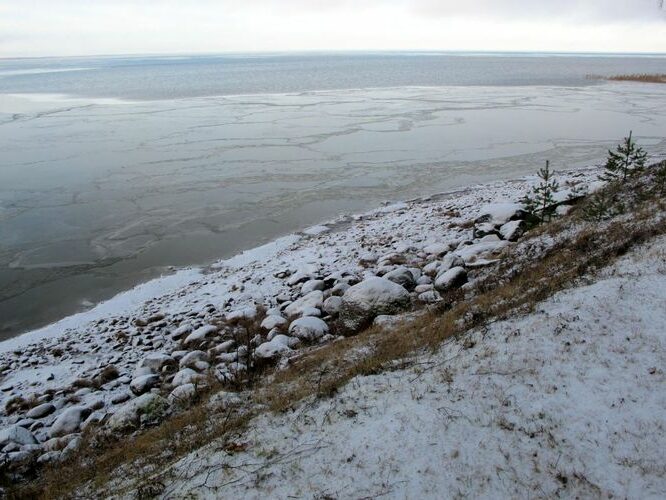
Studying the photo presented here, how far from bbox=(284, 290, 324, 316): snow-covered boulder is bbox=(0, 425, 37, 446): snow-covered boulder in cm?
509

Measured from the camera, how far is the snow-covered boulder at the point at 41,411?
8219 millimetres

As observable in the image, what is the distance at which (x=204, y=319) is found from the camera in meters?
11.2

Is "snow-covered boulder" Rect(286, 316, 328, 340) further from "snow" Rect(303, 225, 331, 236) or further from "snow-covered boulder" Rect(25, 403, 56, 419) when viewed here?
"snow" Rect(303, 225, 331, 236)

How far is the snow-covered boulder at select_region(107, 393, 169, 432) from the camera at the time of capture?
708 centimetres

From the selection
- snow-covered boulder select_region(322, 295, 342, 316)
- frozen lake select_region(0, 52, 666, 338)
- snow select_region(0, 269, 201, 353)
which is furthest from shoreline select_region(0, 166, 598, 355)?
snow-covered boulder select_region(322, 295, 342, 316)

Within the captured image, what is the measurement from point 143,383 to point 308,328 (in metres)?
3.08

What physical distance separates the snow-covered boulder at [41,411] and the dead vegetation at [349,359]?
1.72 m

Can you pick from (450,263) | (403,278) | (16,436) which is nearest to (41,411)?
(16,436)

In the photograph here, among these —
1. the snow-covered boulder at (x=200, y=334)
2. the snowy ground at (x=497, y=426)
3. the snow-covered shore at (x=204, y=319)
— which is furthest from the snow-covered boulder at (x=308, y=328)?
the snowy ground at (x=497, y=426)

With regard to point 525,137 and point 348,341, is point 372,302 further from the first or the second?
point 525,137

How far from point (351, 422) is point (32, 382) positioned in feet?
25.1

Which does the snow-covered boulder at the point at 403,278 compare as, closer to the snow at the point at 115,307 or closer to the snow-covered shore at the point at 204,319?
the snow-covered shore at the point at 204,319

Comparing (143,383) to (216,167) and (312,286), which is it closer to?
(312,286)

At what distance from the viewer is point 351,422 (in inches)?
191
